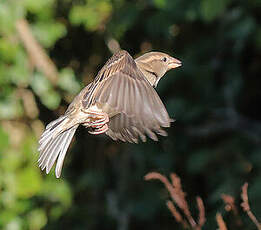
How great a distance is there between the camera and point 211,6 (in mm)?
3256

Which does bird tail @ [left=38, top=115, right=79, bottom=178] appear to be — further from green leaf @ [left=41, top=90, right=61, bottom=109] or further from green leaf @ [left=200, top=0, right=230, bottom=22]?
green leaf @ [left=41, top=90, right=61, bottom=109]

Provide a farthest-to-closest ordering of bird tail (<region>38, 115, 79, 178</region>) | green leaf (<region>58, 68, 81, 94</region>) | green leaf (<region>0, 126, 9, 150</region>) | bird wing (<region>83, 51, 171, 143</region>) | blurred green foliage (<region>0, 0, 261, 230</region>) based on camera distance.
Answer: green leaf (<region>58, 68, 81, 94</region>)
blurred green foliage (<region>0, 0, 261, 230</region>)
green leaf (<region>0, 126, 9, 150</region>)
bird tail (<region>38, 115, 79, 178</region>)
bird wing (<region>83, 51, 171, 143</region>)

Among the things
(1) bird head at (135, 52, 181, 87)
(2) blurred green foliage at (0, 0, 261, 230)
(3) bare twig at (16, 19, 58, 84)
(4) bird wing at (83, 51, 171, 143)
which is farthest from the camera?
(3) bare twig at (16, 19, 58, 84)

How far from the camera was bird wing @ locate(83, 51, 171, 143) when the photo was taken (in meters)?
1.80

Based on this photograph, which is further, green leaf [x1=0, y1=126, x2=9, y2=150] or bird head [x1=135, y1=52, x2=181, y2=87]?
green leaf [x1=0, y1=126, x2=9, y2=150]

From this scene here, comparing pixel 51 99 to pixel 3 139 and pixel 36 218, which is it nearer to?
pixel 3 139

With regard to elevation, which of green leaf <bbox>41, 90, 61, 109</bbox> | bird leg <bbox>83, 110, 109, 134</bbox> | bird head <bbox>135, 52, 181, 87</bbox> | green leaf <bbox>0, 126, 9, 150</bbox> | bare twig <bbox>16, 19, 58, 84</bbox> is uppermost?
bare twig <bbox>16, 19, 58, 84</bbox>

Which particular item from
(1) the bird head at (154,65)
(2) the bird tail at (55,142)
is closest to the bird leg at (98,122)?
(2) the bird tail at (55,142)

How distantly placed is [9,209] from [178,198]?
180cm

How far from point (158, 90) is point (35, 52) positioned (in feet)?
2.28

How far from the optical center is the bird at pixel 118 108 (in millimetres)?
1829

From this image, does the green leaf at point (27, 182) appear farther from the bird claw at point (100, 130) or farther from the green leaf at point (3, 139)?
the bird claw at point (100, 130)

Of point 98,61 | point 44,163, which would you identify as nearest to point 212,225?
point 44,163

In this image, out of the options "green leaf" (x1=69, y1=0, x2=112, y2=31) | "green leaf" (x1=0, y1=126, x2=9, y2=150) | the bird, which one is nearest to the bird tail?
the bird
